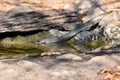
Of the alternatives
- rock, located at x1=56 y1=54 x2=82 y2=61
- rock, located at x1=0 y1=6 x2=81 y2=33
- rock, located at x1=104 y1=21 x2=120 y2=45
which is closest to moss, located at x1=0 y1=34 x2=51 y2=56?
rock, located at x1=0 y1=6 x2=81 y2=33

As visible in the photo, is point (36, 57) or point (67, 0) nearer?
point (36, 57)

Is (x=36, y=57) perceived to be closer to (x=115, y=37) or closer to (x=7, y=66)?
(x=7, y=66)

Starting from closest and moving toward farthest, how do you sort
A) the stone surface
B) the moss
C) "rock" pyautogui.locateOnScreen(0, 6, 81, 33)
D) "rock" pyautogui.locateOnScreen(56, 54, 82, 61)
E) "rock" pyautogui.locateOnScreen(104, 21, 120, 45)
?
the stone surface
"rock" pyautogui.locateOnScreen(56, 54, 82, 61)
the moss
"rock" pyautogui.locateOnScreen(104, 21, 120, 45)
"rock" pyautogui.locateOnScreen(0, 6, 81, 33)

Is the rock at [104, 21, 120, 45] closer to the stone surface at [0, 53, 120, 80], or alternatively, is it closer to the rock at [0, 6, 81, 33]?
the rock at [0, 6, 81, 33]

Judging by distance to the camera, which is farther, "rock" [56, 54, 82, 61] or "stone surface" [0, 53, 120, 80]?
"rock" [56, 54, 82, 61]

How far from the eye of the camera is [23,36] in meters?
6.86

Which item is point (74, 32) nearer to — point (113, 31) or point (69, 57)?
point (113, 31)

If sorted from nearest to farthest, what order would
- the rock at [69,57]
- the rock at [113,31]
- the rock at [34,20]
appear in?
the rock at [69,57] → the rock at [113,31] → the rock at [34,20]

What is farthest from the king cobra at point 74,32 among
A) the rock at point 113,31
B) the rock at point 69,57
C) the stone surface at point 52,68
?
the stone surface at point 52,68

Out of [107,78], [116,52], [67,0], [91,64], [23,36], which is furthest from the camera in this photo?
[67,0]

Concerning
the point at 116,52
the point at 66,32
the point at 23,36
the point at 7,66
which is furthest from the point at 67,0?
the point at 7,66

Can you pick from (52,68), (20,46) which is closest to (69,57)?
(52,68)

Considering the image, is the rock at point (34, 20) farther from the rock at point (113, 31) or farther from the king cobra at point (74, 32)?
the rock at point (113, 31)

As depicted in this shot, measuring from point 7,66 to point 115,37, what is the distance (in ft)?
11.2
